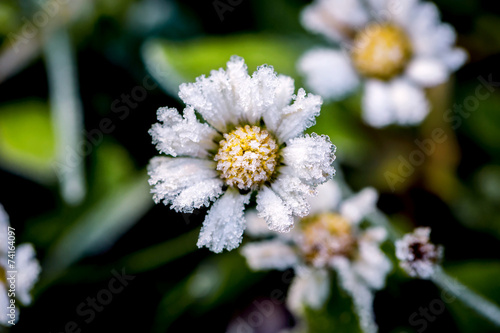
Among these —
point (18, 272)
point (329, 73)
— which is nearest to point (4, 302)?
point (18, 272)

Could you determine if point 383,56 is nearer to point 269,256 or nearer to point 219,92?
point 269,256

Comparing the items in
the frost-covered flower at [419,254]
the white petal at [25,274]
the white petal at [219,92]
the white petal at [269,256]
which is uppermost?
the white petal at [219,92]

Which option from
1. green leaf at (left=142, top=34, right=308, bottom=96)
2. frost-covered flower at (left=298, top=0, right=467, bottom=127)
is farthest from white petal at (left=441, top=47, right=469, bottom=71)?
green leaf at (left=142, top=34, right=308, bottom=96)

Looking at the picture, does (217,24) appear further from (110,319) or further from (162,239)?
(110,319)

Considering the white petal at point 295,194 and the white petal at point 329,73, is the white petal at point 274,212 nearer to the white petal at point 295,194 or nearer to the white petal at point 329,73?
the white petal at point 295,194

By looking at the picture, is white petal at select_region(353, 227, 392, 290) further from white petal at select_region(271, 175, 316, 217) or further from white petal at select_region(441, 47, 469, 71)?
white petal at select_region(441, 47, 469, 71)

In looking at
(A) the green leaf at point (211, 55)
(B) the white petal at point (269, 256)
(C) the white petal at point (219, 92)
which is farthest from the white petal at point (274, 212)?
(A) the green leaf at point (211, 55)

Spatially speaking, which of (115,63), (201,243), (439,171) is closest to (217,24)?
(115,63)
